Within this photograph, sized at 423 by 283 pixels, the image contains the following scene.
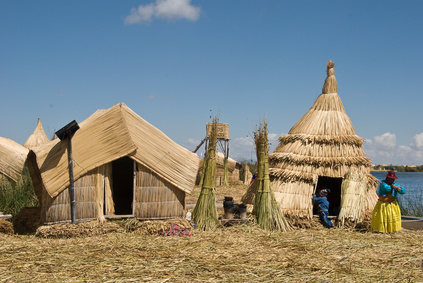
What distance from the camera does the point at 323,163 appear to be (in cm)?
962

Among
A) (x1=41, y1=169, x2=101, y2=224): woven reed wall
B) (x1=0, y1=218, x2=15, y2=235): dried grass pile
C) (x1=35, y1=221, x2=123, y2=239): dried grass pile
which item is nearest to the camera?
(x1=35, y1=221, x2=123, y2=239): dried grass pile

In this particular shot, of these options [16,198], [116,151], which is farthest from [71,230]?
[16,198]

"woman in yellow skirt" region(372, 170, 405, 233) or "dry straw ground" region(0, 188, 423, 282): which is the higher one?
"woman in yellow skirt" region(372, 170, 405, 233)

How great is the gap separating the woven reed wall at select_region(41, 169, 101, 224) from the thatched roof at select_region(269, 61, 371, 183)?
4140 mm

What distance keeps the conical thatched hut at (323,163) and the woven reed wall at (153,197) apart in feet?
8.55

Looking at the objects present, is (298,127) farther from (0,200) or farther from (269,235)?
A: (0,200)

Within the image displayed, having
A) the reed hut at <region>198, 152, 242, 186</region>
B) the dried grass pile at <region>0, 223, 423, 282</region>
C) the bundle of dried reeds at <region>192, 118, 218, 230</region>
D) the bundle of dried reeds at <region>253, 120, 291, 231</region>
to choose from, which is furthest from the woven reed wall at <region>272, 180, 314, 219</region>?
the reed hut at <region>198, 152, 242, 186</region>

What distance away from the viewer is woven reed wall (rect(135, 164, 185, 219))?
781 cm

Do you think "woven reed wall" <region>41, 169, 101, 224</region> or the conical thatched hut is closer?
"woven reed wall" <region>41, 169, 101, 224</region>

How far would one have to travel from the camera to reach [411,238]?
794cm

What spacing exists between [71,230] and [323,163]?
562 centimetres

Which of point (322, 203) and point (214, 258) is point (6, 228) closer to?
point (214, 258)

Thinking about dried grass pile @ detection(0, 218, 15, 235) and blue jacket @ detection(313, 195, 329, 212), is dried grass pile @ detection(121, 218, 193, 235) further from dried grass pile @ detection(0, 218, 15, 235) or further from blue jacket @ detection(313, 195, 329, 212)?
blue jacket @ detection(313, 195, 329, 212)

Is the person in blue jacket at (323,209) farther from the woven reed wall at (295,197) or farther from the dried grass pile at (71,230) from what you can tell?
the dried grass pile at (71,230)
